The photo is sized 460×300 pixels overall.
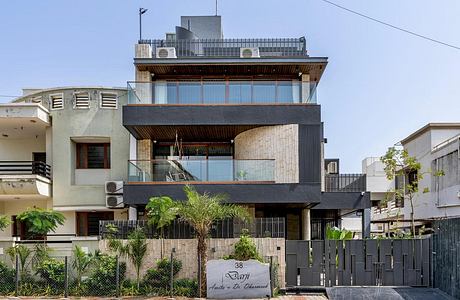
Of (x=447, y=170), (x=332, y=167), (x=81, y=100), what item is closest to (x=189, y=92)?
(x=81, y=100)

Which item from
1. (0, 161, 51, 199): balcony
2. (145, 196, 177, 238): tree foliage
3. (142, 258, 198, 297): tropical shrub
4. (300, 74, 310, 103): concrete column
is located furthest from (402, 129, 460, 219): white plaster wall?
(0, 161, 51, 199): balcony

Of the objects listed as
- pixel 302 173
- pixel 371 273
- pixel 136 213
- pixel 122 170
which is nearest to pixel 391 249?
pixel 371 273

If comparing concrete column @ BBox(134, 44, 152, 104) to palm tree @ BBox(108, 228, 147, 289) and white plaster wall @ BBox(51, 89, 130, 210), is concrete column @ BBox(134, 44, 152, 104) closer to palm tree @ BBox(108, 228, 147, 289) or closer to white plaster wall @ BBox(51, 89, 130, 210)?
white plaster wall @ BBox(51, 89, 130, 210)

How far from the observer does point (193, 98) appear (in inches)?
685

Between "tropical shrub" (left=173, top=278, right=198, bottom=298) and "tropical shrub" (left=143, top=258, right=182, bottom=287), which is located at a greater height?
"tropical shrub" (left=143, top=258, right=182, bottom=287)

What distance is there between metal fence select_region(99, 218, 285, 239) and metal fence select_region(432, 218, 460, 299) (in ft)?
16.7

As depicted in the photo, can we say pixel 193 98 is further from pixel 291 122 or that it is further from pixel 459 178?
pixel 459 178

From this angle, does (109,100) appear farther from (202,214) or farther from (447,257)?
(447,257)

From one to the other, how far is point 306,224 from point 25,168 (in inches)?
532

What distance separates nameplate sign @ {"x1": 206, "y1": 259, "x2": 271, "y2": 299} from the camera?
45.2ft

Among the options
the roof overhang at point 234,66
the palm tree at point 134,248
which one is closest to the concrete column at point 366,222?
the roof overhang at point 234,66

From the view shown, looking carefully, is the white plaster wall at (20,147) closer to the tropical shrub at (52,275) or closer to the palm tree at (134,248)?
the tropical shrub at (52,275)

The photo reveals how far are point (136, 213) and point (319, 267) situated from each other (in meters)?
8.11

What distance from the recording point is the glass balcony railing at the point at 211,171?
1691 cm
